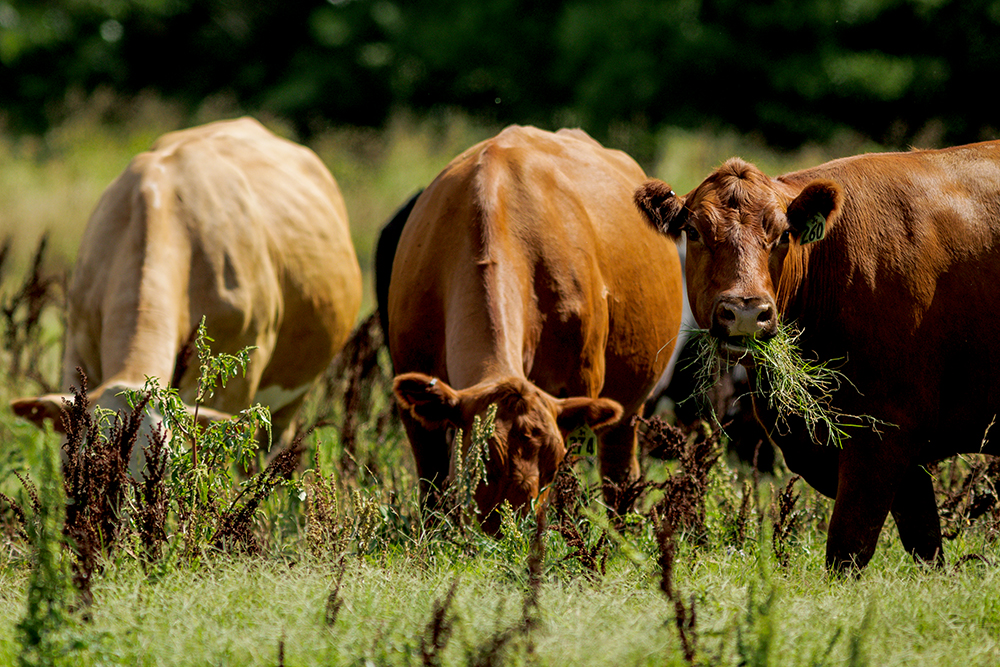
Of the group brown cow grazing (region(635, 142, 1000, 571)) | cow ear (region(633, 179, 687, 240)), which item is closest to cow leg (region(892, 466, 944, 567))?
brown cow grazing (region(635, 142, 1000, 571))

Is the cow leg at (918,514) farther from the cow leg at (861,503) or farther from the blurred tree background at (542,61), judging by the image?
the blurred tree background at (542,61)

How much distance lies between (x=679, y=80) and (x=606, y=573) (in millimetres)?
19014

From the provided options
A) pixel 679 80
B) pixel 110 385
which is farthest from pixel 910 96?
pixel 110 385

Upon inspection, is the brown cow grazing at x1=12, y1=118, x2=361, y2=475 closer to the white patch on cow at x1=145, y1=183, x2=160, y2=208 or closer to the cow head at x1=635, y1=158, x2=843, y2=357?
the white patch on cow at x1=145, y1=183, x2=160, y2=208

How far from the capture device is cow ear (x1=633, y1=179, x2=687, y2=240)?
12.8ft

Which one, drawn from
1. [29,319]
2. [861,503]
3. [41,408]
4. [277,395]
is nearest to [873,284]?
[861,503]

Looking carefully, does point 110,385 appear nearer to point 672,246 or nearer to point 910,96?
point 672,246

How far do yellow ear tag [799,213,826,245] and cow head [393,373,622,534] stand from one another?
1107 millimetres

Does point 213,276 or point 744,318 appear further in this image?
point 213,276

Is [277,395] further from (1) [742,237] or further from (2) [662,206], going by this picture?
(1) [742,237]

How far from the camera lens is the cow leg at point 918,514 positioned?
13.9 feet

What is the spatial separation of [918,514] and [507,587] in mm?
1865

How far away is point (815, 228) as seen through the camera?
3.69 metres

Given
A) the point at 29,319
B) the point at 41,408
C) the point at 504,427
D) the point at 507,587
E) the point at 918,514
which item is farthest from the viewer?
the point at 29,319
